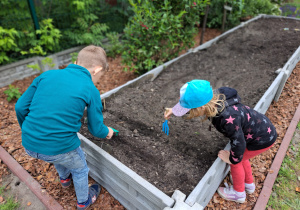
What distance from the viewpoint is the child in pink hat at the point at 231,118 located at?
6.01 feet

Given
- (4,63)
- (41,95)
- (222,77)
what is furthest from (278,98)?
(4,63)

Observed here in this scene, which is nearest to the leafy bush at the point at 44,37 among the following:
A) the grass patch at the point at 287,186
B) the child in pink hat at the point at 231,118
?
the child in pink hat at the point at 231,118

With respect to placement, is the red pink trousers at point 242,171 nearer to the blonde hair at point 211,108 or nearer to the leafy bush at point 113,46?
the blonde hair at point 211,108

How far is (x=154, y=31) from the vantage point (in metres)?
4.21

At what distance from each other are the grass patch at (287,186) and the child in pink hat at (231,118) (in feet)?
1.59

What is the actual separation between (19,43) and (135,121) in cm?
357

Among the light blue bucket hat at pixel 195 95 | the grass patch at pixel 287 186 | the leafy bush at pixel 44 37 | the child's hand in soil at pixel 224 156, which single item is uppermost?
the light blue bucket hat at pixel 195 95

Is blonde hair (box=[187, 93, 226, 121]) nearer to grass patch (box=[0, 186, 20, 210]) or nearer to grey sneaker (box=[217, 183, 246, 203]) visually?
grey sneaker (box=[217, 183, 246, 203])

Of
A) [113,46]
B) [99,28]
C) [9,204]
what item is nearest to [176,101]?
[9,204]

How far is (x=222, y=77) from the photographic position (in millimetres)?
4395

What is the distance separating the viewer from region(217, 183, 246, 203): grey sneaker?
2400 millimetres

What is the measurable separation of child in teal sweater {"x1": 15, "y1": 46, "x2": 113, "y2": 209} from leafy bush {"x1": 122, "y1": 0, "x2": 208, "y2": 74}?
2543 mm

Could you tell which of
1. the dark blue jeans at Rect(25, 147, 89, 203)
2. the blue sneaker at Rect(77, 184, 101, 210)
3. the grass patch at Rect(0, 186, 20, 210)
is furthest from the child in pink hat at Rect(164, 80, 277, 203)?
the grass patch at Rect(0, 186, 20, 210)

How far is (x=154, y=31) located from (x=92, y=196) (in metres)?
3.18
